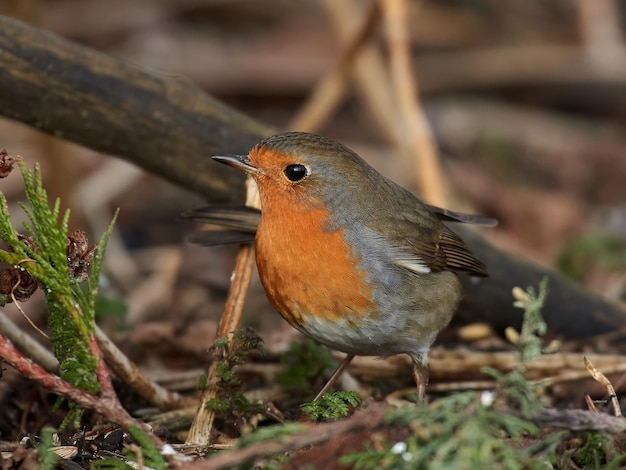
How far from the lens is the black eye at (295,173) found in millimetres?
3742

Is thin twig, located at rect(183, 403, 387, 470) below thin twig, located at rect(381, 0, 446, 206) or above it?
below

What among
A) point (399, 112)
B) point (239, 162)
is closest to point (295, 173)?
point (239, 162)

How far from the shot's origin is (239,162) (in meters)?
3.74

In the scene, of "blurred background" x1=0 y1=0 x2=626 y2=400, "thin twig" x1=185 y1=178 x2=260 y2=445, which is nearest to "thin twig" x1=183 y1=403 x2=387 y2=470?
"thin twig" x1=185 y1=178 x2=260 y2=445

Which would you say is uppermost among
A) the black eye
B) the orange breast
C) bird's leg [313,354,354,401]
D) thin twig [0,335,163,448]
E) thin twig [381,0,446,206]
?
thin twig [381,0,446,206]

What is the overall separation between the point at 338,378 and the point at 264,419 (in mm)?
713

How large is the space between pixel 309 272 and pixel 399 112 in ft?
11.6

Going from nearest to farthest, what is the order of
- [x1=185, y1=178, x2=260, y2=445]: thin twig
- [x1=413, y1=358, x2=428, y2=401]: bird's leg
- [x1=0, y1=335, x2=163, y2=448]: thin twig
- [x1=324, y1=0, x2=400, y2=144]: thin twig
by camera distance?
[x1=0, y1=335, x2=163, y2=448]: thin twig
[x1=185, y1=178, x2=260, y2=445]: thin twig
[x1=413, y1=358, x2=428, y2=401]: bird's leg
[x1=324, y1=0, x2=400, y2=144]: thin twig

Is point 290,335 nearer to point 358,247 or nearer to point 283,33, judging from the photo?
point 358,247

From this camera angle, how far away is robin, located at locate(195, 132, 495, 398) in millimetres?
3508

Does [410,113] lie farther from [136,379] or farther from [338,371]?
[136,379]

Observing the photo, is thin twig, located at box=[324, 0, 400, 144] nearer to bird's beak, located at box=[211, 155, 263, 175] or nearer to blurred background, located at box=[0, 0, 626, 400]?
blurred background, located at box=[0, 0, 626, 400]

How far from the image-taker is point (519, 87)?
9.52 meters

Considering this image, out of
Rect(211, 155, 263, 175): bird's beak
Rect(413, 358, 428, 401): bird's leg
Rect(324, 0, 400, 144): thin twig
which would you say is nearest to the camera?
Rect(211, 155, 263, 175): bird's beak
